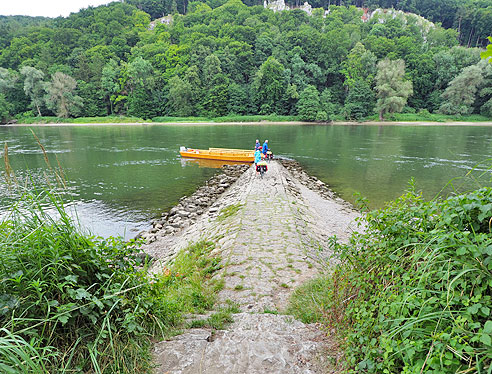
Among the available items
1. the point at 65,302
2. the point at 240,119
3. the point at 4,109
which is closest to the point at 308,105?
the point at 240,119

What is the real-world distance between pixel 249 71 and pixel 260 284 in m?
90.8

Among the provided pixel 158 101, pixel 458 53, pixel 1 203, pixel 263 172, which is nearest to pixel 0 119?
pixel 158 101

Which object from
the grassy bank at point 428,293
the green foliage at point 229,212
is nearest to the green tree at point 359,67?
the green foliage at point 229,212

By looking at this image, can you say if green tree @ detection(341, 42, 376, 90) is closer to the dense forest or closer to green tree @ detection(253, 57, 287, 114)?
the dense forest

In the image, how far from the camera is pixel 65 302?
7.41 ft

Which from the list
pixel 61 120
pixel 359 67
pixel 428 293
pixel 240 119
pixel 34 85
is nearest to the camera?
pixel 428 293

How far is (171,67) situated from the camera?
290 feet

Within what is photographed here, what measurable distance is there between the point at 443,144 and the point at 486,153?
6.55 m

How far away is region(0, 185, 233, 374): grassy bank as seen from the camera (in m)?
2.00

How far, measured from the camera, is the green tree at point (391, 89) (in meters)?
61.0

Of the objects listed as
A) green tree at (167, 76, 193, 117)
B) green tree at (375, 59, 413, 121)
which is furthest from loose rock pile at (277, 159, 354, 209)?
green tree at (167, 76, 193, 117)

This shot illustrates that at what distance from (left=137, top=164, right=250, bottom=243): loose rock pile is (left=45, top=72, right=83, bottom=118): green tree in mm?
70347

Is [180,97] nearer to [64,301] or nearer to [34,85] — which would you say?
[34,85]

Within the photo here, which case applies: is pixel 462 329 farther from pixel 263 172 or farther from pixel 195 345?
pixel 263 172
